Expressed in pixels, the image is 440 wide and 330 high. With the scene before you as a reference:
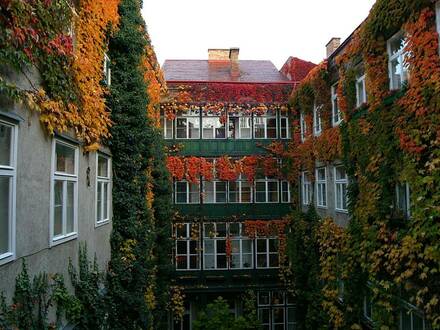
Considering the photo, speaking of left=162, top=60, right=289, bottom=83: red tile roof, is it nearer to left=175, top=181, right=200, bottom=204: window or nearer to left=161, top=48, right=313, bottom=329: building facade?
left=161, top=48, right=313, bottom=329: building facade

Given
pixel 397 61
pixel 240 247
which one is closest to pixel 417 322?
pixel 397 61

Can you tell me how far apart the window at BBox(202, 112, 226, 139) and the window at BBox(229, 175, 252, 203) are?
243 cm

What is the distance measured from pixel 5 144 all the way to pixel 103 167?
5043 millimetres

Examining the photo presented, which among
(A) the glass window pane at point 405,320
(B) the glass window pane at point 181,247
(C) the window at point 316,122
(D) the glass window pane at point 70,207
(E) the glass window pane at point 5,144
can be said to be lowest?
(A) the glass window pane at point 405,320

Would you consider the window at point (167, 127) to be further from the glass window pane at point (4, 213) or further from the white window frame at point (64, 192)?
the glass window pane at point (4, 213)

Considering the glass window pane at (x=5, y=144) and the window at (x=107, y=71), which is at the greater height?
the window at (x=107, y=71)

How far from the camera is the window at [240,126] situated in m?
20.1

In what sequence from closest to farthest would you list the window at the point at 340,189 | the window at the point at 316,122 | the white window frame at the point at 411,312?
the white window frame at the point at 411,312 → the window at the point at 340,189 → the window at the point at 316,122

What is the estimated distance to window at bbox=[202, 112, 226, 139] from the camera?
65.6 ft

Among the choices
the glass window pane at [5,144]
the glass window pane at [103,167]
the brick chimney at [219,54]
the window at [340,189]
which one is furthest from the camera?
the brick chimney at [219,54]

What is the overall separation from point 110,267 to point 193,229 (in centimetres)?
979

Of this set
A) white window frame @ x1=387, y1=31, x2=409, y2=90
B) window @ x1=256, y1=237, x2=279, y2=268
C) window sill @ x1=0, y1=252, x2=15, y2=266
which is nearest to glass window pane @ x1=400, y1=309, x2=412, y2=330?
white window frame @ x1=387, y1=31, x2=409, y2=90

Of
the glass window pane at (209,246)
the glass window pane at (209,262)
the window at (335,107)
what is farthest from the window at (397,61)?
the glass window pane at (209,262)

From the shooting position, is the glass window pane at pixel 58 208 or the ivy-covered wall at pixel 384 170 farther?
the ivy-covered wall at pixel 384 170
